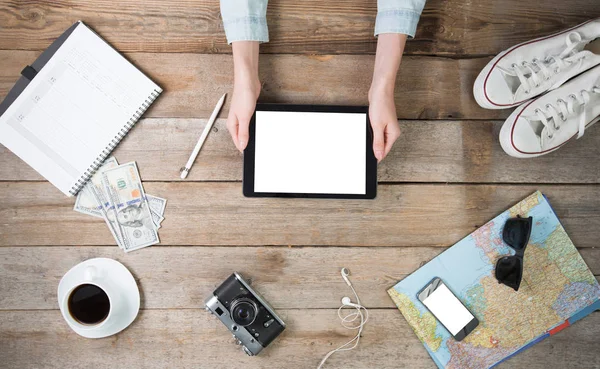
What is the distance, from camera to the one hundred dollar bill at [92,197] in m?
1.02

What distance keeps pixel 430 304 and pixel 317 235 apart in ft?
1.02

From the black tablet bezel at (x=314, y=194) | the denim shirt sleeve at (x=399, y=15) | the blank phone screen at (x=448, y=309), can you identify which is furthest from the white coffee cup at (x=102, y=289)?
the denim shirt sleeve at (x=399, y=15)

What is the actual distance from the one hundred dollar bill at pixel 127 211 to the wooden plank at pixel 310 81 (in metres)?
0.17

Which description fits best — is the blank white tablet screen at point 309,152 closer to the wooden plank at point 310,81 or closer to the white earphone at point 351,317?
the wooden plank at point 310,81

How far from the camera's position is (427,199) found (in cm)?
104

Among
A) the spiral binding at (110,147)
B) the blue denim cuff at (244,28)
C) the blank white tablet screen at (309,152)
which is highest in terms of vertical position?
the blue denim cuff at (244,28)

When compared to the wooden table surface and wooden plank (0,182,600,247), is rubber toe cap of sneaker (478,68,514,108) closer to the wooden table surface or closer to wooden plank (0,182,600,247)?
the wooden table surface

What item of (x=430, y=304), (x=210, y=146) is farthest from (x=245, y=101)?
(x=430, y=304)

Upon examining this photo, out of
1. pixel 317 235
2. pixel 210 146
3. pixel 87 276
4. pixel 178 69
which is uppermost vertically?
pixel 178 69

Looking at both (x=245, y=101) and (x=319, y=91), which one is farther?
(x=319, y=91)

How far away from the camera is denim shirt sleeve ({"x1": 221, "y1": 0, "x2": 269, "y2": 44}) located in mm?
927

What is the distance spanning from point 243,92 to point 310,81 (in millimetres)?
193

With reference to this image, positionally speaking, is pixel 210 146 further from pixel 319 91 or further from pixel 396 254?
pixel 396 254

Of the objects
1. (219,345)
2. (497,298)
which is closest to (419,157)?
(497,298)
